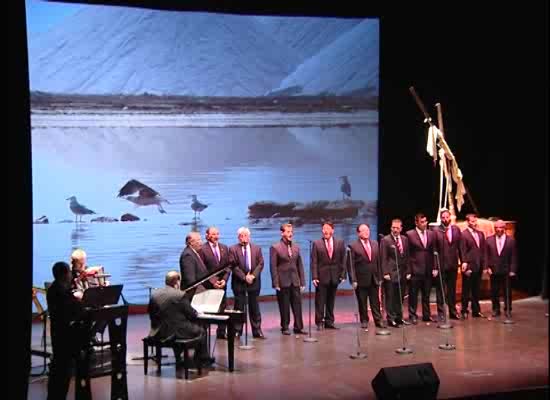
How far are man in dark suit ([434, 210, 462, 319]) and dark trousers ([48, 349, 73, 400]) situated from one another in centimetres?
552

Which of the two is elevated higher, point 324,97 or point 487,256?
point 324,97

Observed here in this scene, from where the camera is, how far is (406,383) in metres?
6.89

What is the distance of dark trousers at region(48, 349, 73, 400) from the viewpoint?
7.45 metres

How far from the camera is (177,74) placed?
12.4m

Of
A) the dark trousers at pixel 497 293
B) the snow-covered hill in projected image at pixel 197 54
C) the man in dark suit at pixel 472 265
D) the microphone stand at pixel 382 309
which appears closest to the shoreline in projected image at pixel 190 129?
the snow-covered hill in projected image at pixel 197 54

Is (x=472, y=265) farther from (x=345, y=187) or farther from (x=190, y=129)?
(x=190, y=129)

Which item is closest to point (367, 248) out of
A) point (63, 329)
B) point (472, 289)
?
point (472, 289)

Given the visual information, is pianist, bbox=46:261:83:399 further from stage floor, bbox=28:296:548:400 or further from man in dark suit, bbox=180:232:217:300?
man in dark suit, bbox=180:232:217:300

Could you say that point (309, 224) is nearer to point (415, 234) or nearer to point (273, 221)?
point (273, 221)

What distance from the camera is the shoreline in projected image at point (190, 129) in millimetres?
11984

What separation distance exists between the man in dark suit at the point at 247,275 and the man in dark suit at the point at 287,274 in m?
0.21

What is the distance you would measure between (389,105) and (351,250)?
330 cm

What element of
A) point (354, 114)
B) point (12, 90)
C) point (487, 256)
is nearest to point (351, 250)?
point (487, 256)

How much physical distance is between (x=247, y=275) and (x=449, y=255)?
2.78m
